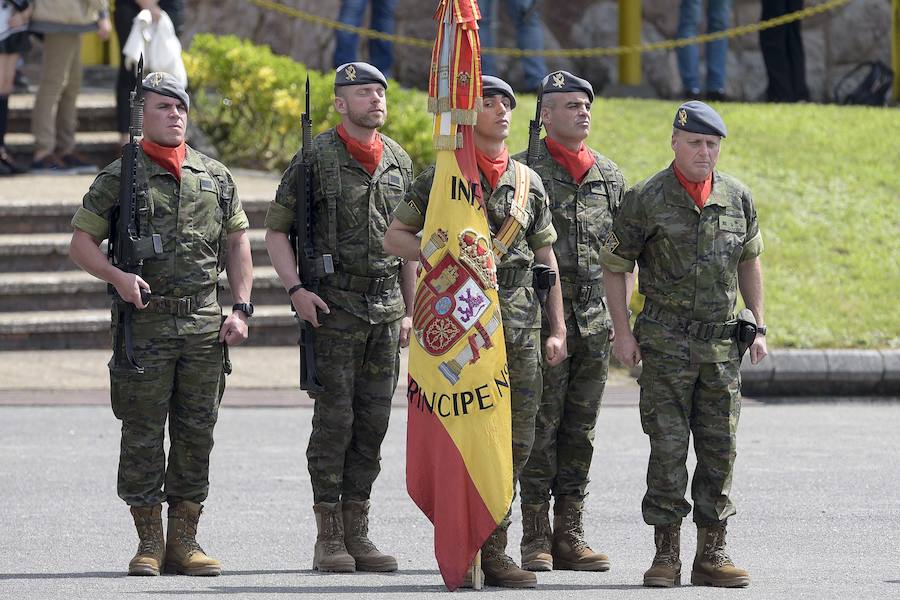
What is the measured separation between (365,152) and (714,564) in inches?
87.4

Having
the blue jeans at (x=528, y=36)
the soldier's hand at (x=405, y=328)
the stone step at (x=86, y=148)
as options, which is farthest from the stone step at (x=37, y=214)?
the soldier's hand at (x=405, y=328)

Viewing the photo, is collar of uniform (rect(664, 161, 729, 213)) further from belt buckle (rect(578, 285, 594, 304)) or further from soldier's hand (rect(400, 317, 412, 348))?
soldier's hand (rect(400, 317, 412, 348))

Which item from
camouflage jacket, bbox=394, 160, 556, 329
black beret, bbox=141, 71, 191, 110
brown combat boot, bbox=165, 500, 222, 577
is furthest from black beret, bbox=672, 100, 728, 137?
brown combat boot, bbox=165, 500, 222, 577

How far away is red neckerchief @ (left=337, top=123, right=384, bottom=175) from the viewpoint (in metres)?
7.90

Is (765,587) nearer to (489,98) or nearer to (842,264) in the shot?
(489,98)

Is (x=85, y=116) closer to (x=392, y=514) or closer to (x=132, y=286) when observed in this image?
(x=392, y=514)

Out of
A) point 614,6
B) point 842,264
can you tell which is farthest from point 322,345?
point 614,6

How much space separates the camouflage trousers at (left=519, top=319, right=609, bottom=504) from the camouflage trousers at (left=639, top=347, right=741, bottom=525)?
0.63 meters

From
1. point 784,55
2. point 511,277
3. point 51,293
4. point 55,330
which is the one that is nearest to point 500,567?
point 511,277

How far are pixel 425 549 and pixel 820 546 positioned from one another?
171 cm

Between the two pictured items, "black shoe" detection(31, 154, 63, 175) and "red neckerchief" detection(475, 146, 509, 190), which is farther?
"black shoe" detection(31, 154, 63, 175)

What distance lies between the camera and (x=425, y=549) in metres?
8.25

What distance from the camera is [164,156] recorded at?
7.67 m

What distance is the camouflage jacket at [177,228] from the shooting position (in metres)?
7.59
